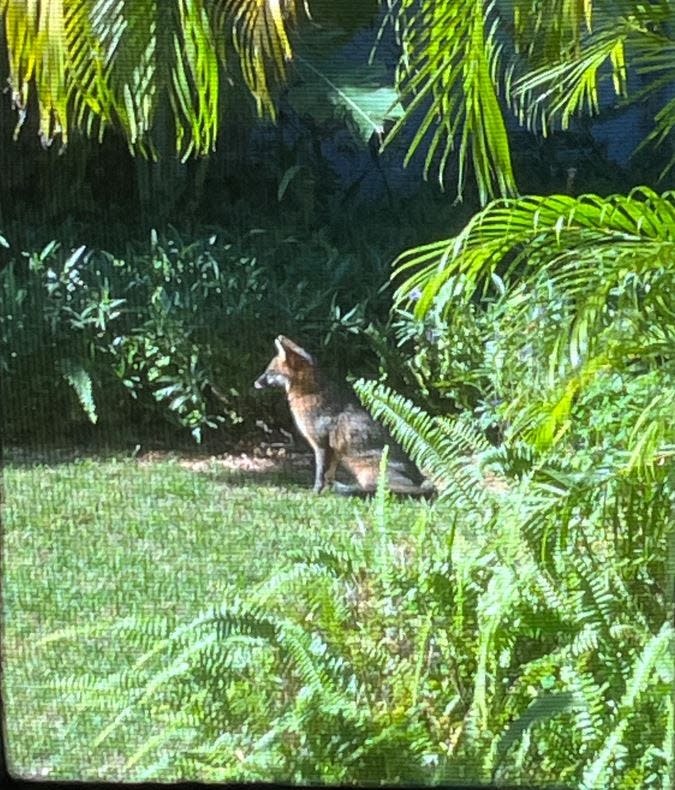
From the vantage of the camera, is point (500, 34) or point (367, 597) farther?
point (367, 597)

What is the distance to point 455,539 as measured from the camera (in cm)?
115

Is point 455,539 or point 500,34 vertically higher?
point 500,34

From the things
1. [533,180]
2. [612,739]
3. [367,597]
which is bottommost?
[612,739]

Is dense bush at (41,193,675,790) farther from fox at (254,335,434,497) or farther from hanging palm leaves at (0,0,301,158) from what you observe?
hanging palm leaves at (0,0,301,158)

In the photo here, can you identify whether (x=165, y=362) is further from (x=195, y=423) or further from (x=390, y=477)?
(x=390, y=477)

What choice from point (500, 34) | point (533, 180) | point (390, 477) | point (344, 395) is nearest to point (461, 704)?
point (390, 477)

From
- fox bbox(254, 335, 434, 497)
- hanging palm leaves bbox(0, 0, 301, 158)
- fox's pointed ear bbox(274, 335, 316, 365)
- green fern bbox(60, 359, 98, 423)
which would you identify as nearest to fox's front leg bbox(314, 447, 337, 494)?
fox bbox(254, 335, 434, 497)

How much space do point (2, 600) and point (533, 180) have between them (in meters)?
0.85

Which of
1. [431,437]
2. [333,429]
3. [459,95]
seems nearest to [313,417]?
[333,429]

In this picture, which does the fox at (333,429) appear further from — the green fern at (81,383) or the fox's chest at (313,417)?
the green fern at (81,383)

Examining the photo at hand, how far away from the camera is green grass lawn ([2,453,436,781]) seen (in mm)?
1119

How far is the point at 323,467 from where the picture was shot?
43.9 inches

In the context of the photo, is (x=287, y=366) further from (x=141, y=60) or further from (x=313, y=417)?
(x=141, y=60)

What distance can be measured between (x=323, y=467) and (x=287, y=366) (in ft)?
0.44
